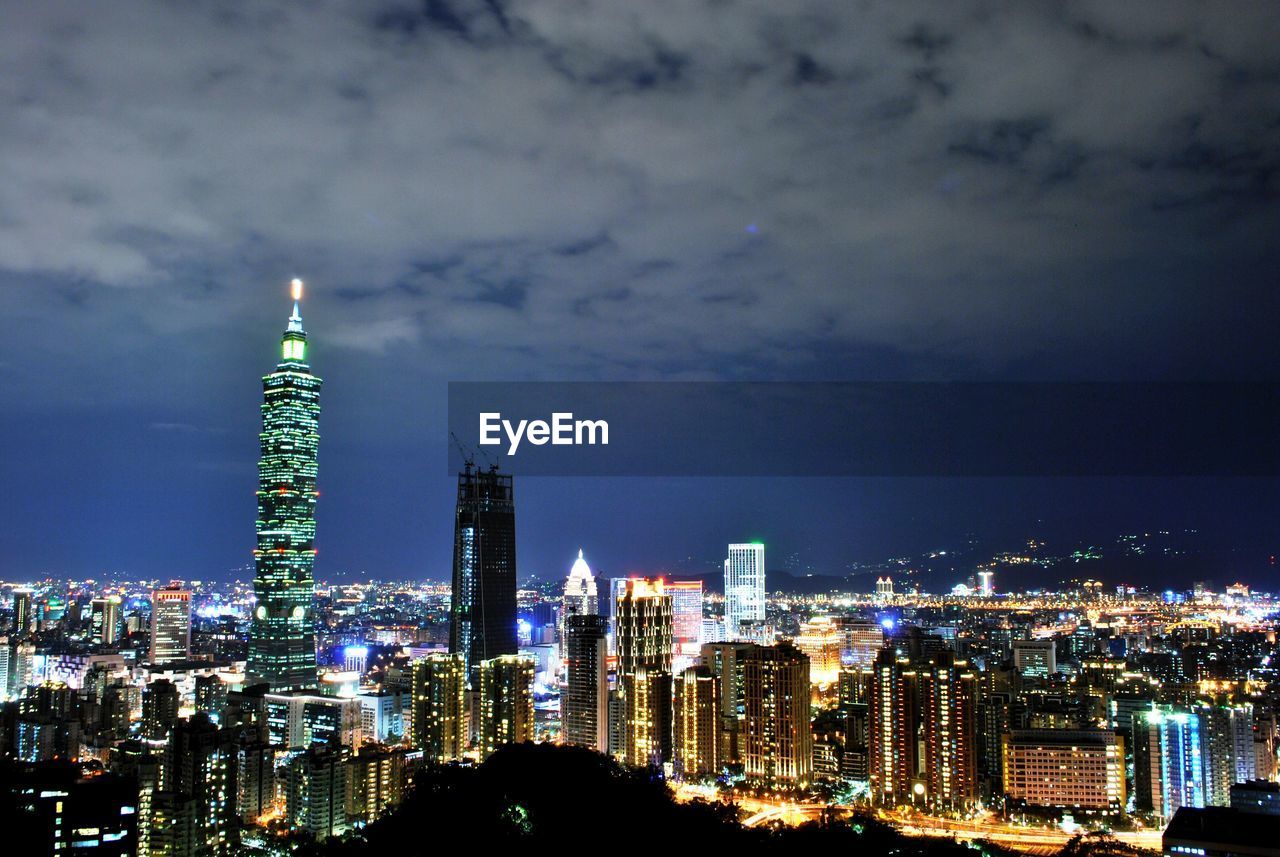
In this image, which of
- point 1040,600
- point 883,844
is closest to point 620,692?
point 883,844

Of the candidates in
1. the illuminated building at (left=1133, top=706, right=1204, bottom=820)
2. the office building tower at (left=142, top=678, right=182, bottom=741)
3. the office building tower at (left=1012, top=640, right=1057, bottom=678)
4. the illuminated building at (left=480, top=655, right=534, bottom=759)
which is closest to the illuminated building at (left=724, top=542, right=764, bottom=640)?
the office building tower at (left=1012, top=640, right=1057, bottom=678)

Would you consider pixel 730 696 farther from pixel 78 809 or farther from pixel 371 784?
pixel 78 809

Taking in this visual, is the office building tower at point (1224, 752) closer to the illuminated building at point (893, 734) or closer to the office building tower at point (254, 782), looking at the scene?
the illuminated building at point (893, 734)

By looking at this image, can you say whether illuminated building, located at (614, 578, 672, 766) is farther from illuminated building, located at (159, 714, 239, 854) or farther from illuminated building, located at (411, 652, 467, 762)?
illuminated building, located at (159, 714, 239, 854)

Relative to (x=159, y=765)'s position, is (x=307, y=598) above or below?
above

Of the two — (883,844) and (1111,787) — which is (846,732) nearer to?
(1111,787)

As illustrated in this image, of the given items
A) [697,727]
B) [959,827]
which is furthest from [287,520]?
[959,827]
